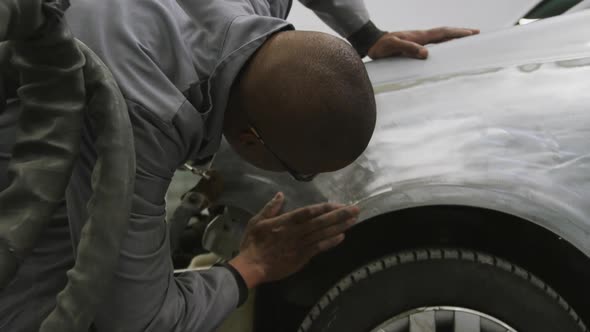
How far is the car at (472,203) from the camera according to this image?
0.91m

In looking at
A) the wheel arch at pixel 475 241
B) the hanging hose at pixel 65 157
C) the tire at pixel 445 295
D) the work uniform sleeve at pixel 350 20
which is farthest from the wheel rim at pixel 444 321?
the work uniform sleeve at pixel 350 20

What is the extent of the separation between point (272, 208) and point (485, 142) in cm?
38

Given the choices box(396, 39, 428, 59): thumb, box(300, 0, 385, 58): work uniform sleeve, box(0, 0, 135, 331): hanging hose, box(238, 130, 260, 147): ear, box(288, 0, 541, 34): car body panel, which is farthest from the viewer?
box(288, 0, 541, 34): car body panel

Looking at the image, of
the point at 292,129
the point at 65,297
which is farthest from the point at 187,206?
the point at 65,297

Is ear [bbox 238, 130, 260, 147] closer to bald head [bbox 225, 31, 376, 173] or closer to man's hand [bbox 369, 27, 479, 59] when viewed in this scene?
bald head [bbox 225, 31, 376, 173]

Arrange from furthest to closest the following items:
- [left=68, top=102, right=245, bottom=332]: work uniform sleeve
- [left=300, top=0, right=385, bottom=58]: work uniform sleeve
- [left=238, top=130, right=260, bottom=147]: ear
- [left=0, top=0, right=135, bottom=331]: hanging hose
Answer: [left=300, top=0, right=385, bottom=58]: work uniform sleeve < [left=238, top=130, right=260, bottom=147]: ear < [left=68, top=102, right=245, bottom=332]: work uniform sleeve < [left=0, top=0, right=135, bottom=331]: hanging hose

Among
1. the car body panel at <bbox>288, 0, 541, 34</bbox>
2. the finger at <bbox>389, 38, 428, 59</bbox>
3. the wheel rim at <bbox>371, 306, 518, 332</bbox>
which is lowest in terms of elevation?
the car body panel at <bbox>288, 0, 541, 34</bbox>

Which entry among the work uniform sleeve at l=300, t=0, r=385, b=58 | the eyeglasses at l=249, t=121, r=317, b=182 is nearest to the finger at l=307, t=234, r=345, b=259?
the eyeglasses at l=249, t=121, r=317, b=182

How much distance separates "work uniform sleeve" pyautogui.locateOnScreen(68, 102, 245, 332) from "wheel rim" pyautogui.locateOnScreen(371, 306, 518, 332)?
1.06 ft

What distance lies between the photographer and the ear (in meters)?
0.95

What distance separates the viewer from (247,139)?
0.96 meters

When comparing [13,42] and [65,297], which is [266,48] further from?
[65,297]

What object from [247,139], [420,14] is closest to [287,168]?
[247,139]

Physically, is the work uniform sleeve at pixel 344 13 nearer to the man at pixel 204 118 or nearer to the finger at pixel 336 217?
the man at pixel 204 118
